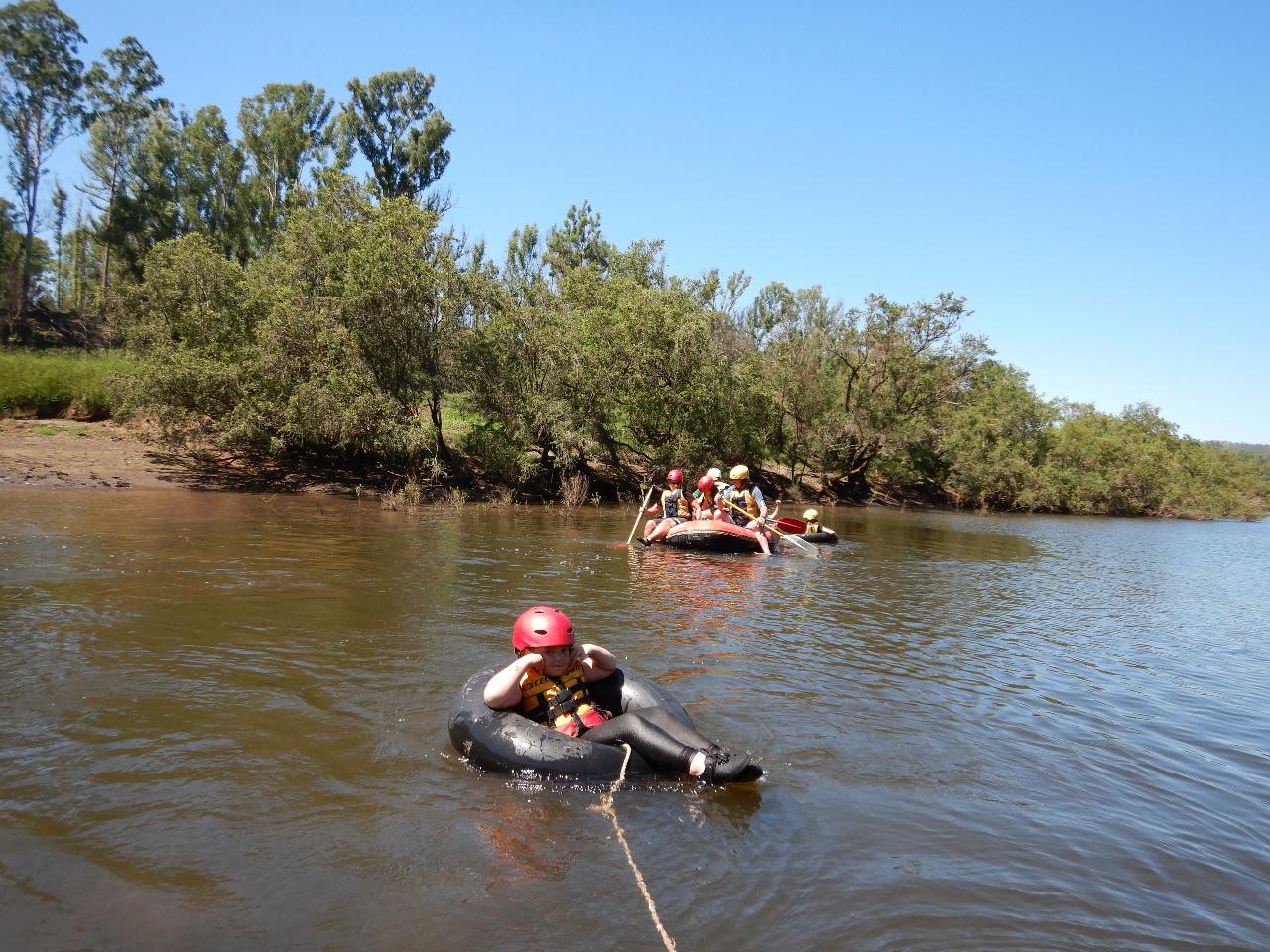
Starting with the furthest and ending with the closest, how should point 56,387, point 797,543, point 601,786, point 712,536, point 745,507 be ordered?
point 56,387
point 745,507
point 797,543
point 712,536
point 601,786

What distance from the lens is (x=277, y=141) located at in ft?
122

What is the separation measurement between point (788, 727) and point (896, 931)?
2.45 m

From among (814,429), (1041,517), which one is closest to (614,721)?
(814,429)

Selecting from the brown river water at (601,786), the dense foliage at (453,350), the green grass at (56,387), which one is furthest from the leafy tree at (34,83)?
the brown river water at (601,786)

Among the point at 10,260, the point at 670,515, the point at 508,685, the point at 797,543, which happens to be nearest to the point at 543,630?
the point at 508,685

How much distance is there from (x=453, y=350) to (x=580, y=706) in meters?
16.8

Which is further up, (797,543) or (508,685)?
(797,543)

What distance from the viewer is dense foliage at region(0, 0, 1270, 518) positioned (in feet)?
62.7

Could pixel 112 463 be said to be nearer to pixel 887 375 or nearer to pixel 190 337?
pixel 190 337

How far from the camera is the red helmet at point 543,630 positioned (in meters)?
5.12

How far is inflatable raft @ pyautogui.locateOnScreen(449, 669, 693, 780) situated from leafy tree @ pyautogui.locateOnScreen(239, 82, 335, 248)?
3753 centimetres

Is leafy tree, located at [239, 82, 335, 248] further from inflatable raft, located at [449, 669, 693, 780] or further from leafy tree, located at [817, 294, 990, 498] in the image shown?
inflatable raft, located at [449, 669, 693, 780]

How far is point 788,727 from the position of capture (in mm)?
6098

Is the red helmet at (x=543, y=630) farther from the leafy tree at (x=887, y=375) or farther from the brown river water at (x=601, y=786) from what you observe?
the leafy tree at (x=887, y=375)
